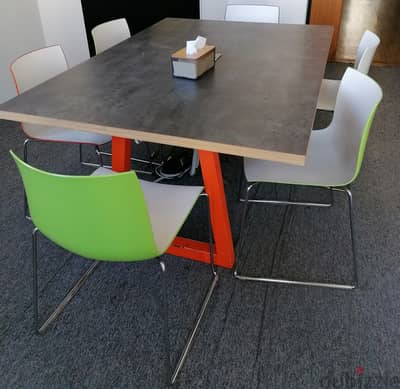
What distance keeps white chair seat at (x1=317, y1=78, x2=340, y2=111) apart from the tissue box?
81 centimetres

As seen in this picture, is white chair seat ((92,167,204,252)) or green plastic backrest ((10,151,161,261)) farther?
white chair seat ((92,167,204,252))

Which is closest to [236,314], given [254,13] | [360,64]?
[360,64]

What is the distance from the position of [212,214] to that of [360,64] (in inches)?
43.2

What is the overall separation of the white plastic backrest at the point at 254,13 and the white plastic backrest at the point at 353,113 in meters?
1.37

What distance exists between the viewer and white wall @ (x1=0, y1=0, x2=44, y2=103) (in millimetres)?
3211

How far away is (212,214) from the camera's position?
5.49 feet

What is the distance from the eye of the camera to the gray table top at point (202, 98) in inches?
49.8

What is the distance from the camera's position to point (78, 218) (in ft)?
3.67

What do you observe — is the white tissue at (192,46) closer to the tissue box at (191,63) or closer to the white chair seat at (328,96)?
the tissue box at (191,63)

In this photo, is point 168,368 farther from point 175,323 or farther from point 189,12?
point 189,12

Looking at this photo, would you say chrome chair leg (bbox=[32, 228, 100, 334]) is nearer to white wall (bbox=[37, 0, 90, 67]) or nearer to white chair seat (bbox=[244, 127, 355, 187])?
white chair seat (bbox=[244, 127, 355, 187])

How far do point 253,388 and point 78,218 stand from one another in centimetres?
83

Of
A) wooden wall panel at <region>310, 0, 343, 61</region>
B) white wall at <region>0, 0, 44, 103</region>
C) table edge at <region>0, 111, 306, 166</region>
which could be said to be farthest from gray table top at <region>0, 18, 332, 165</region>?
wooden wall panel at <region>310, 0, 343, 61</region>

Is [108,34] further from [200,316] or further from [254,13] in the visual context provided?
[200,316]
